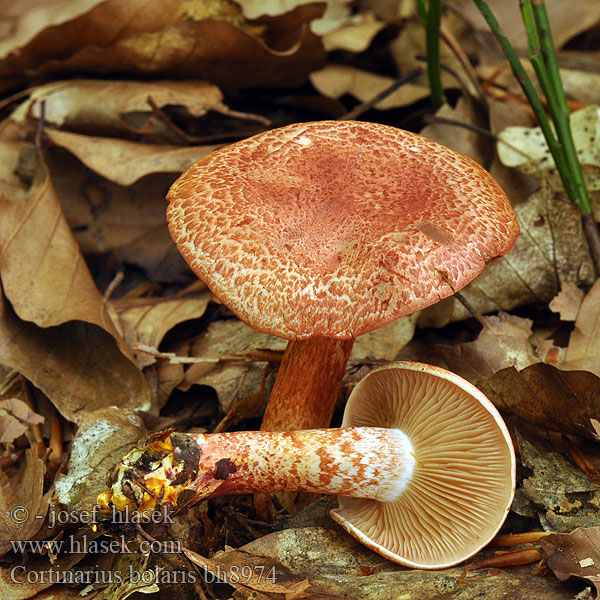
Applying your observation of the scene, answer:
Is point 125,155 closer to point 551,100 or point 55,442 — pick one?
point 55,442

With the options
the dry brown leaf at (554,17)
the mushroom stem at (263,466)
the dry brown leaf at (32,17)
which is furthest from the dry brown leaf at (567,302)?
the dry brown leaf at (32,17)

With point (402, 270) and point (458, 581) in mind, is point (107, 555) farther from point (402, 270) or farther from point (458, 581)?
point (402, 270)

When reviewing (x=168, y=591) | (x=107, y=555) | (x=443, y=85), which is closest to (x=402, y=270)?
(x=168, y=591)

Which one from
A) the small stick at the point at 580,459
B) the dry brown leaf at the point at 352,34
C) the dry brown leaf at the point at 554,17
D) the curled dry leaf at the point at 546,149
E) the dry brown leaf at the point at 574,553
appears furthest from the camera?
the dry brown leaf at the point at 554,17

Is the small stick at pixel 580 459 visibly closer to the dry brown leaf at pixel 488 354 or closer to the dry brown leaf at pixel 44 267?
the dry brown leaf at pixel 488 354

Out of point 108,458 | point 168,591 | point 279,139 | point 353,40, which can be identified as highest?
point 279,139

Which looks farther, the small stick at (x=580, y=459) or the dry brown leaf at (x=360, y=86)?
the dry brown leaf at (x=360, y=86)
